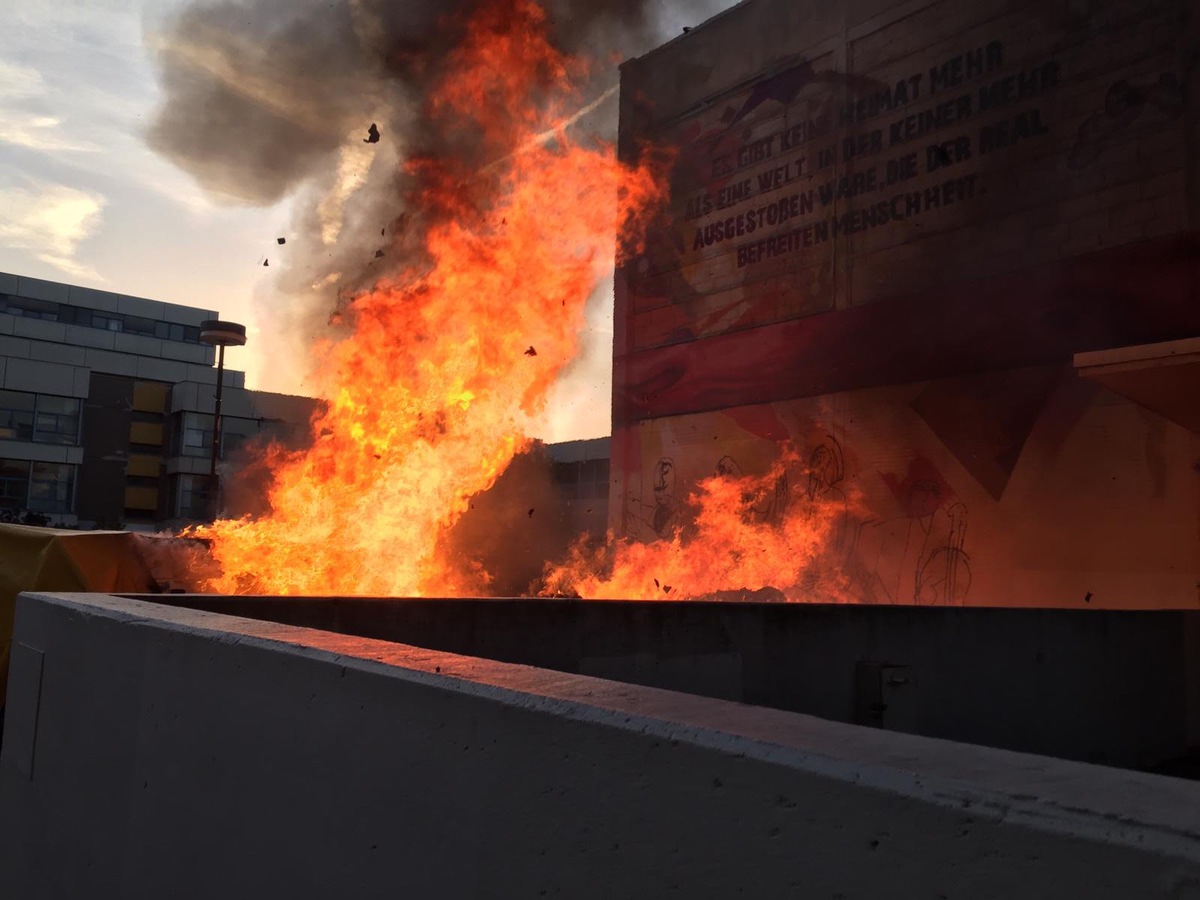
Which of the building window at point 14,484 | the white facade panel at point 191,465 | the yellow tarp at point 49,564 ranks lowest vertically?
the yellow tarp at point 49,564

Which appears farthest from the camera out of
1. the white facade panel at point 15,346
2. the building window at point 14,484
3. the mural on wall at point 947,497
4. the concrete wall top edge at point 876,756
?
the white facade panel at point 15,346

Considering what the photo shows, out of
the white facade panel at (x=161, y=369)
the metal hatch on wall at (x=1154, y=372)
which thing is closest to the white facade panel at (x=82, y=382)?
the white facade panel at (x=161, y=369)

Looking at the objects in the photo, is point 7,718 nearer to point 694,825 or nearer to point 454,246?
point 694,825

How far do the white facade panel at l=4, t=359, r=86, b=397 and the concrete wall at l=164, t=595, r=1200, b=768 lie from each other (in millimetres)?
47828

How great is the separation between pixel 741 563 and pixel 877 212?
5.24 m

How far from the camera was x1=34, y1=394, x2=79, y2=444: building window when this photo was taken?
4562 centimetres

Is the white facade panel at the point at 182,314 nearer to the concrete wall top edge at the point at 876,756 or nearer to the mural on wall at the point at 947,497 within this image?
the mural on wall at the point at 947,497

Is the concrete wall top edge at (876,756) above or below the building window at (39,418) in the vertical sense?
below

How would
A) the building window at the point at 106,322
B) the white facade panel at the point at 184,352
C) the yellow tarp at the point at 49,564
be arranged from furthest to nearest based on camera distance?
1. the building window at the point at 106,322
2. the white facade panel at the point at 184,352
3. the yellow tarp at the point at 49,564

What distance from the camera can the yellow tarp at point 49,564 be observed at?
752 cm

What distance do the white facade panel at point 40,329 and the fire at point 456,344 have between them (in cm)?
4443

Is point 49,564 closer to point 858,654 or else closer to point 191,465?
point 858,654

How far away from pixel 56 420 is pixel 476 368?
139 feet

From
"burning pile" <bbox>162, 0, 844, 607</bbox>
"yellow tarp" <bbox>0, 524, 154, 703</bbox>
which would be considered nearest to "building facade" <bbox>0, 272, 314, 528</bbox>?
"burning pile" <bbox>162, 0, 844, 607</bbox>
